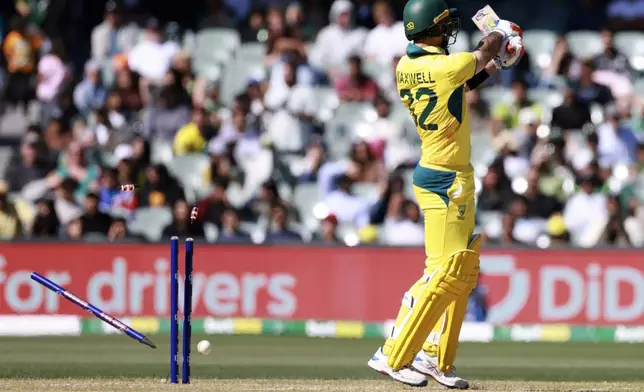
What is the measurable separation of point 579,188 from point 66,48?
7452mm

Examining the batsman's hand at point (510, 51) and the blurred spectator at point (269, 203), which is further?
the blurred spectator at point (269, 203)

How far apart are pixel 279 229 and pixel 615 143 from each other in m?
4.24

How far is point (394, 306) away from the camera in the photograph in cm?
1349

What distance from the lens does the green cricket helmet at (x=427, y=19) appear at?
7711 millimetres

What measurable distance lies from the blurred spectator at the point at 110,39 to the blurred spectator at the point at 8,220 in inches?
139

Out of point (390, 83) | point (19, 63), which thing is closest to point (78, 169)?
point (19, 63)

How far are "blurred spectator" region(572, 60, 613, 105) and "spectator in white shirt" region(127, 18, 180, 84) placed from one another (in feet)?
16.7

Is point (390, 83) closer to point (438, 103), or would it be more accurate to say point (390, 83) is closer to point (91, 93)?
point (91, 93)

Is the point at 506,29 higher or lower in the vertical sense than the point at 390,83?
lower

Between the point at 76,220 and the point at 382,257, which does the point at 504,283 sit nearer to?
the point at 382,257

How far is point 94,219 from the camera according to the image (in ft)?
47.3

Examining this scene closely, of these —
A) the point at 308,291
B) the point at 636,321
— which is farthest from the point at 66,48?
the point at 636,321

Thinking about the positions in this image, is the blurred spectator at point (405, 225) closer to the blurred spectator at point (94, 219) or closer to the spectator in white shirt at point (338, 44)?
the blurred spectator at point (94, 219)

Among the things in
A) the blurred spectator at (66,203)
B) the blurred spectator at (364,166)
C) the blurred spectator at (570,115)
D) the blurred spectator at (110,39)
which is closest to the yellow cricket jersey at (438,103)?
the blurred spectator at (364,166)
